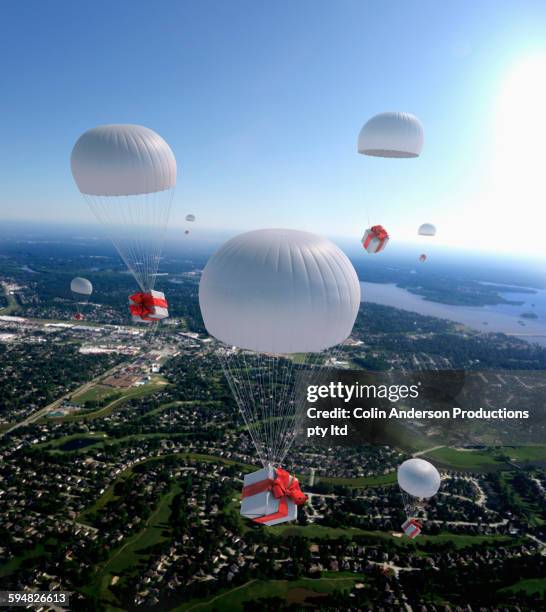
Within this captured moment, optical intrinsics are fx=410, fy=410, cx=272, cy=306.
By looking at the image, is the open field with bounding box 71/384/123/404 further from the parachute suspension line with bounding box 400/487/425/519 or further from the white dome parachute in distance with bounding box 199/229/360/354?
the white dome parachute in distance with bounding box 199/229/360/354

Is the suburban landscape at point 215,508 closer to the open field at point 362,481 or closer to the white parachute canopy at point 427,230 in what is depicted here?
the open field at point 362,481

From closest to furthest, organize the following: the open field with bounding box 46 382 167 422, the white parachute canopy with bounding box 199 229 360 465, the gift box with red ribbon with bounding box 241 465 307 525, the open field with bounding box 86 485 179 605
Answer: the white parachute canopy with bounding box 199 229 360 465, the gift box with red ribbon with bounding box 241 465 307 525, the open field with bounding box 86 485 179 605, the open field with bounding box 46 382 167 422

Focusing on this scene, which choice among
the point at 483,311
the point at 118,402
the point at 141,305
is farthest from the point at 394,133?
the point at 483,311

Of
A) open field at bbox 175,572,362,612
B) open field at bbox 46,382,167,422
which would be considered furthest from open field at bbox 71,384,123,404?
open field at bbox 175,572,362,612

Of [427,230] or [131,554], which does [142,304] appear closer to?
[131,554]

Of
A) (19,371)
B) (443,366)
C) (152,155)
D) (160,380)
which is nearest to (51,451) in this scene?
(160,380)

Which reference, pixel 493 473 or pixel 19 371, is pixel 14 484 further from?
pixel 493 473
